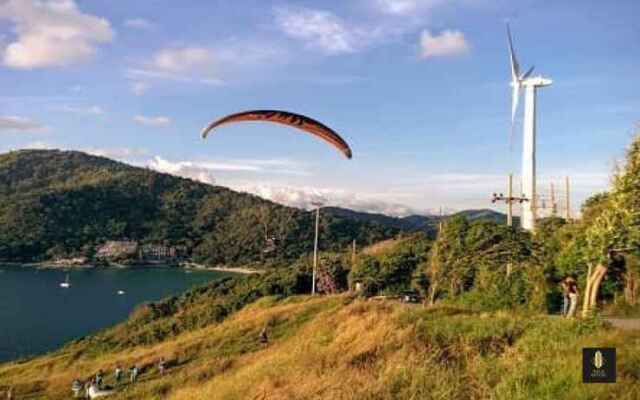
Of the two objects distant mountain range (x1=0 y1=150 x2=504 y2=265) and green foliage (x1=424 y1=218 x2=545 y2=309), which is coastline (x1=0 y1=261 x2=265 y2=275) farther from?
green foliage (x1=424 y1=218 x2=545 y2=309)

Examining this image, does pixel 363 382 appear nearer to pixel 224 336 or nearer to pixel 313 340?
pixel 313 340

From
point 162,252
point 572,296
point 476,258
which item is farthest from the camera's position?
point 162,252

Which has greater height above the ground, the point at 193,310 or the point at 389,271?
the point at 389,271

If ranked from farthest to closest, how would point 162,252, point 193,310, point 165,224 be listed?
1. point 165,224
2. point 162,252
3. point 193,310

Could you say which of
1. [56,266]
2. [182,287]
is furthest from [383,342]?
[56,266]

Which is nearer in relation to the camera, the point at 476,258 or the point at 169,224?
the point at 476,258

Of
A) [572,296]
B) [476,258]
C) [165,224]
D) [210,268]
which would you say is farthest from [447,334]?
[165,224]

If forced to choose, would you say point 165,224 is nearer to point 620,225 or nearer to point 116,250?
point 116,250
